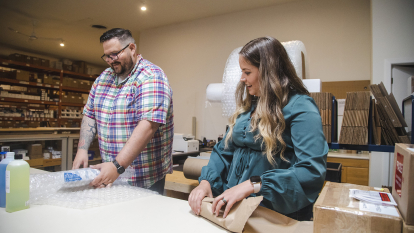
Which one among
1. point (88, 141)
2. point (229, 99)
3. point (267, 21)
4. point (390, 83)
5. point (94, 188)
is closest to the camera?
point (94, 188)

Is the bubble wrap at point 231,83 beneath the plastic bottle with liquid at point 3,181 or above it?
above

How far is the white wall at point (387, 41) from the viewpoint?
2836 mm

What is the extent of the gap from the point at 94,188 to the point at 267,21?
3.68m

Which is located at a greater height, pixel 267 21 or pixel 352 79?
pixel 267 21

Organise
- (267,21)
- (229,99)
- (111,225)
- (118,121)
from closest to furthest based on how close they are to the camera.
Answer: (111,225) < (118,121) < (229,99) < (267,21)

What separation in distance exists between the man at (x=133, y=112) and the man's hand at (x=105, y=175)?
157mm

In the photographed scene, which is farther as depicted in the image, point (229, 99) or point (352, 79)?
point (352, 79)

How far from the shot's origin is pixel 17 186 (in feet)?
2.97

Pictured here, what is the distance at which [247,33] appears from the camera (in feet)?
13.7

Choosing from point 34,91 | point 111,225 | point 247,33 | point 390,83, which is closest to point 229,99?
point 111,225

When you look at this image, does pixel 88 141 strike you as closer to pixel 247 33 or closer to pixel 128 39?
pixel 128 39

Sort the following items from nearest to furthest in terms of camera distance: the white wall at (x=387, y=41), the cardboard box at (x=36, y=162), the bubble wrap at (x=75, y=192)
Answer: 1. the bubble wrap at (x=75, y=192)
2. the white wall at (x=387, y=41)
3. the cardboard box at (x=36, y=162)

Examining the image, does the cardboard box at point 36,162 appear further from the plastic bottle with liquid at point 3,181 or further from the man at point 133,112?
the plastic bottle with liquid at point 3,181

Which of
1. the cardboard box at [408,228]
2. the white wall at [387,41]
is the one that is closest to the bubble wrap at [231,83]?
the cardboard box at [408,228]
